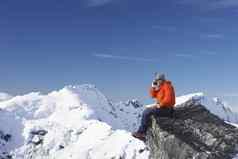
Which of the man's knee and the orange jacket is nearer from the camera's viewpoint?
the orange jacket

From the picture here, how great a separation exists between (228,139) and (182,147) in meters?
2.61

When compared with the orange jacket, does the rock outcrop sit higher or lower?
lower

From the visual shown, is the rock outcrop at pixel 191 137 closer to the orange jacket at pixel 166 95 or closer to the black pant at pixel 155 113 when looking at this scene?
the black pant at pixel 155 113

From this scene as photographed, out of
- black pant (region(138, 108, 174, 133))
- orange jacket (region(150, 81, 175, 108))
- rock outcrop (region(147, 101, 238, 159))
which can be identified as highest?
orange jacket (region(150, 81, 175, 108))

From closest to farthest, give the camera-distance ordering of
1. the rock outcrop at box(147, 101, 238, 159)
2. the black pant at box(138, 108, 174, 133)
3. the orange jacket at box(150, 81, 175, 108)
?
1. the rock outcrop at box(147, 101, 238, 159)
2. the orange jacket at box(150, 81, 175, 108)
3. the black pant at box(138, 108, 174, 133)

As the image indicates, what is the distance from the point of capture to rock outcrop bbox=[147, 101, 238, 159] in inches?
936

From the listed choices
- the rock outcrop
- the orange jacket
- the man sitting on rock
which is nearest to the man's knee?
the man sitting on rock

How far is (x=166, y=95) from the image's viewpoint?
1093 inches

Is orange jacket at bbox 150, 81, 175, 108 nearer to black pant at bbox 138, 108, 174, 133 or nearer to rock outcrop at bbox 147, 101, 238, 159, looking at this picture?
black pant at bbox 138, 108, 174, 133

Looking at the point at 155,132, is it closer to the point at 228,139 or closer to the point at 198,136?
the point at 198,136

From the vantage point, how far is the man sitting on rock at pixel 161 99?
27.7m

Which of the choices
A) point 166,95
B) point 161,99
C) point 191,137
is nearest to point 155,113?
point 161,99

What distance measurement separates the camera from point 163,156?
2542 centimetres

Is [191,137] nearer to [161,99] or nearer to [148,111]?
[161,99]
